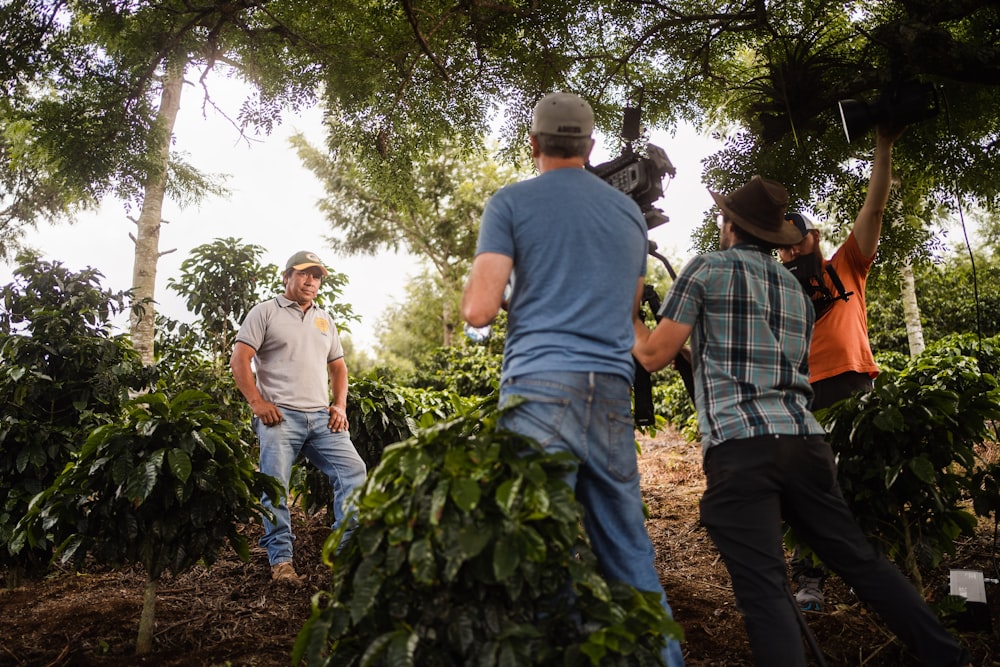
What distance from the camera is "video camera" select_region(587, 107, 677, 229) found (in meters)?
2.46

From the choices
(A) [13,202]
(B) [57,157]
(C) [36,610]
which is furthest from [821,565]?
(A) [13,202]

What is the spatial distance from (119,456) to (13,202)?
17.5 m

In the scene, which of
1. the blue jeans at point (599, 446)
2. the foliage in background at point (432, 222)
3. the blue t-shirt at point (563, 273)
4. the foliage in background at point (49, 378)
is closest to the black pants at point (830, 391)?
the blue jeans at point (599, 446)

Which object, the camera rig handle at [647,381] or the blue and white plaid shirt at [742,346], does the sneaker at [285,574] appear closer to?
the camera rig handle at [647,381]

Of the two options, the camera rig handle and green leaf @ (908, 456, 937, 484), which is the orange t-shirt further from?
the camera rig handle

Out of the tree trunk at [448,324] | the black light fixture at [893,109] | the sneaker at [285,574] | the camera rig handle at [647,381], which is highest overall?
the tree trunk at [448,324]

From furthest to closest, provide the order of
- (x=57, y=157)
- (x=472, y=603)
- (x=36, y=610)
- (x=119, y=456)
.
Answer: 1. (x=57, y=157)
2. (x=36, y=610)
3. (x=119, y=456)
4. (x=472, y=603)

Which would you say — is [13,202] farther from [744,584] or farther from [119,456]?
[744,584]

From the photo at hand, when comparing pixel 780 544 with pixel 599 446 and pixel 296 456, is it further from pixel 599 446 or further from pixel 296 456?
pixel 296 456

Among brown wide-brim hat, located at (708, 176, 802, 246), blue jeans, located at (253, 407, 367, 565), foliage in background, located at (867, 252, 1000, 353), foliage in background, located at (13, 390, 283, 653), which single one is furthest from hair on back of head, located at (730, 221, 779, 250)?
foliage in background, located at (867, 252, 1000, 353)

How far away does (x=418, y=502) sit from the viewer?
5.52 ft

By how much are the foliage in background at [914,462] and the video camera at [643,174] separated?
3.90ft

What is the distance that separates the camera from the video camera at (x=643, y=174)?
246 cm

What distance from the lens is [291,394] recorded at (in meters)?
4.19
